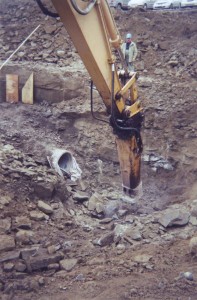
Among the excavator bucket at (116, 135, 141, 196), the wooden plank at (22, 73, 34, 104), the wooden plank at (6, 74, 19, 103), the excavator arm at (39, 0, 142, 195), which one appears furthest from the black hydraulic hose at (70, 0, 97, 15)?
the wooden plank at (6, 74, 19, 103)

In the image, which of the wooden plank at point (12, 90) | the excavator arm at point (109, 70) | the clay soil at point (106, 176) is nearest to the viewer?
the excavator arm at point (109, 70)

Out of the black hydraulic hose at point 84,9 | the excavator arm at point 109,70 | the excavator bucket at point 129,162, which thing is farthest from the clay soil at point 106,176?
the black hydraulic hose at point 84,9

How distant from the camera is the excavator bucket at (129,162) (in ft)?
20.9

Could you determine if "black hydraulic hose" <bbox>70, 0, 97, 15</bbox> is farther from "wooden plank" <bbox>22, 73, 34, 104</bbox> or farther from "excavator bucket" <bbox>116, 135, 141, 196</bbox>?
"wooden plank" <bbox>22, 73, 34, 104</bbox>

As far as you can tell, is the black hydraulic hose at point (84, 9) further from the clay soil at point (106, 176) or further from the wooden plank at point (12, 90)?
the wooden plank at point (12, 90)

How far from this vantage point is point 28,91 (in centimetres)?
1155

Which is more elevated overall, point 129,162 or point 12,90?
point 129,162

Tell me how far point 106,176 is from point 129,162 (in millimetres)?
3018

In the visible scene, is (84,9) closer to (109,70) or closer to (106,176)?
(109,70)

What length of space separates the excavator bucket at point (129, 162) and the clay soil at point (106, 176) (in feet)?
2.29

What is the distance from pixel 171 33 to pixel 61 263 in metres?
Answer: 8.75

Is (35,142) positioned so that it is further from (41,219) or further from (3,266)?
(3,266)

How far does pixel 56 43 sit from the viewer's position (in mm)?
13062

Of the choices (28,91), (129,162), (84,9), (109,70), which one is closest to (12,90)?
(28,91)
